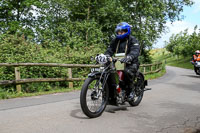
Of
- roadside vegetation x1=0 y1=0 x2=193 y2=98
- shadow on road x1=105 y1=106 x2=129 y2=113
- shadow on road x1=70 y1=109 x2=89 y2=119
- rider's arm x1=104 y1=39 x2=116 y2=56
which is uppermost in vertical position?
roadside vegetation x1=0 y1=0 x2=193 y2=98

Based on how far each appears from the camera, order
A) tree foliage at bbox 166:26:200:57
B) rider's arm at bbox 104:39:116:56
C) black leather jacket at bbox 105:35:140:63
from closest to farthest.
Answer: black leather jacket at bbox 105:35:140:63, rider's arm at bbox 104:39:116:56, tree foliage at bbox 166:26:200:57

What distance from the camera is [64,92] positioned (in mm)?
8266

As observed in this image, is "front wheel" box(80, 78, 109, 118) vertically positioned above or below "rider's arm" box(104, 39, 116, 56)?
below

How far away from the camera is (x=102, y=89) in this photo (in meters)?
4.55

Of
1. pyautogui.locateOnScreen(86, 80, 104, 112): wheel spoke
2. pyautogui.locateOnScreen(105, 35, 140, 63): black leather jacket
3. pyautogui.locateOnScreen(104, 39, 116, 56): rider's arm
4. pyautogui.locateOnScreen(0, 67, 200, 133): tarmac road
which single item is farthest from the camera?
pyautogui.locateOnScreen(104, 39, 116, 56): rider's arm

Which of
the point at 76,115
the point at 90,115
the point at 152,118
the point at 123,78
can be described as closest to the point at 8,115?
the point at 76,115

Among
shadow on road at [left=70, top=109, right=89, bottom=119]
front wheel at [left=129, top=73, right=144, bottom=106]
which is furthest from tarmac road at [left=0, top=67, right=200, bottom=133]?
front wheel at [left=129, top=73, right=144, bottom=106]

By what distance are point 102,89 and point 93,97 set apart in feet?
0.93

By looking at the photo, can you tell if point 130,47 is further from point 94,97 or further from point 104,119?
point 104,119

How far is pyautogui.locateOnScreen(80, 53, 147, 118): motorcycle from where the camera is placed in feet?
13.8

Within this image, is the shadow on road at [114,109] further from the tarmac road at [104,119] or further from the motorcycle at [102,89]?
the motorcycle at [102,89]

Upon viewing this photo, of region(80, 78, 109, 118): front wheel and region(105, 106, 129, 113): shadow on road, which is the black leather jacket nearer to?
region(80, 78, 109, 118): front wheel

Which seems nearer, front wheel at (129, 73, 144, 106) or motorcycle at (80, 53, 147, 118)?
motorcycle at (80, 53, 147, 118)

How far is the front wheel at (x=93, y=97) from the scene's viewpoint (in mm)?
4098
